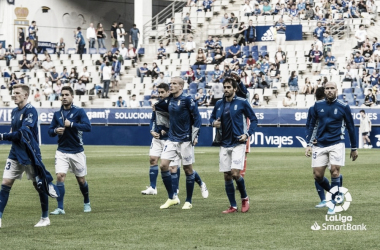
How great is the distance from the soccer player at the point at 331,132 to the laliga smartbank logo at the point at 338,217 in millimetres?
247

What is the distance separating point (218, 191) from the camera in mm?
16969

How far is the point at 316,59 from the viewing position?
1563 inches

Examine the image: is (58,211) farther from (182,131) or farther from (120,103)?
(120,103)

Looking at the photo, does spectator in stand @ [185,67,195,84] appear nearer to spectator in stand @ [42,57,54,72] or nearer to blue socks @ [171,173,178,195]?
spectator in stand @ [42,57,54,72]

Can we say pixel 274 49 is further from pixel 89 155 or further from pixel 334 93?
pixel 334 93

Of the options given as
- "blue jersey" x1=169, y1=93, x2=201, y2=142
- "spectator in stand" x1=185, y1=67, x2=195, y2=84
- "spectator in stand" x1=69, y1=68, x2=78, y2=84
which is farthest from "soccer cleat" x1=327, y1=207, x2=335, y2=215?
"spectator in stand" x1=69, y1=68, x2=78, y2=84

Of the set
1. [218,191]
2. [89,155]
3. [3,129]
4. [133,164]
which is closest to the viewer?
[218,191]

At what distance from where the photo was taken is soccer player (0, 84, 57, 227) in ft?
36.4

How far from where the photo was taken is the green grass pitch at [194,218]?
389 inches

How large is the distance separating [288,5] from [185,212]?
1262 inches

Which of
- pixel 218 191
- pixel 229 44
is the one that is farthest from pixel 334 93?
pixel 229 44

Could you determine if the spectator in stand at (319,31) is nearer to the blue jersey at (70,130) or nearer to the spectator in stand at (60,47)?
the spectator in stand at (60,47)

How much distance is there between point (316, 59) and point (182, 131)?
26.8 metres

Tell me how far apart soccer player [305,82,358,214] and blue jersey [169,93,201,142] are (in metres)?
2.05
